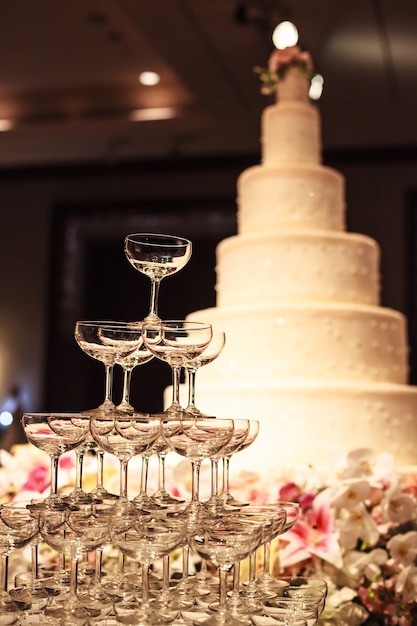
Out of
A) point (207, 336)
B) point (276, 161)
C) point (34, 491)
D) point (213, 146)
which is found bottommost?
point (34, 491)

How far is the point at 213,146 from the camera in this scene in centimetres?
647

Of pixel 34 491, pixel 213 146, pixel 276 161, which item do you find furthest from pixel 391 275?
pixel 34 491

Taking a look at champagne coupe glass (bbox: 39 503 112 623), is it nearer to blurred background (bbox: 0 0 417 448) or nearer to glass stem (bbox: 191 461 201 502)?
glass stem (bbox: 191 461 201 502)

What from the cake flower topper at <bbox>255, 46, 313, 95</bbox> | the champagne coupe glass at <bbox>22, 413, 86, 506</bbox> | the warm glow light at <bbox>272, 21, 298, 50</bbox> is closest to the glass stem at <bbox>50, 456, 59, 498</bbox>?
the champagne coupe glass at <bbox>22, 413, 86, 506</bbox>

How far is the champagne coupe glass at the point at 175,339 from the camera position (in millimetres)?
1276

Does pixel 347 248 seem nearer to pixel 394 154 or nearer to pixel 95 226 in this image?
pixel 394 154

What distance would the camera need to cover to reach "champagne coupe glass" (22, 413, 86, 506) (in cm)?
124

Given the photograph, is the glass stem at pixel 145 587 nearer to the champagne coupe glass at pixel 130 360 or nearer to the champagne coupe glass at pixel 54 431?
the champagne coupe glass at pixel 54 431

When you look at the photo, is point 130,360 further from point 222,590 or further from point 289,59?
point 289,59

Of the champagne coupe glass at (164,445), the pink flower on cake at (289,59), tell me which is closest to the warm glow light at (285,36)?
the pink flower on cake at (289,59)

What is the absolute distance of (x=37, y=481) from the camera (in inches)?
77.0

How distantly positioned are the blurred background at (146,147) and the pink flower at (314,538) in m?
3.19

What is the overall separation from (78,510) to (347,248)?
4.76 feet

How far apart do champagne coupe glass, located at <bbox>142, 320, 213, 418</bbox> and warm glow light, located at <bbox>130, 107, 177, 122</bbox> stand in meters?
4.83
